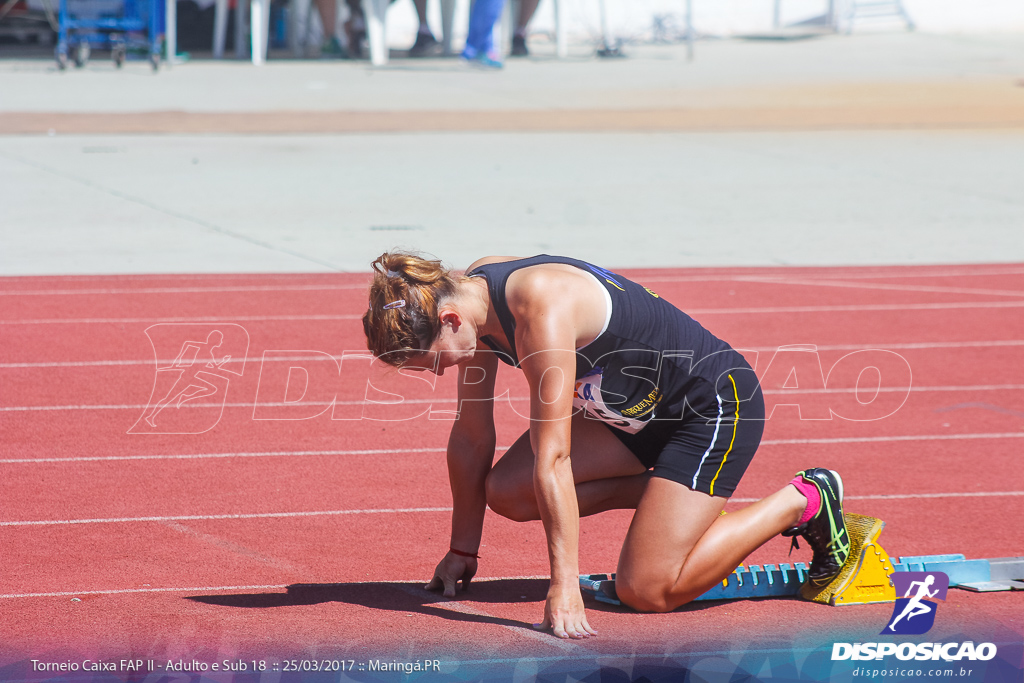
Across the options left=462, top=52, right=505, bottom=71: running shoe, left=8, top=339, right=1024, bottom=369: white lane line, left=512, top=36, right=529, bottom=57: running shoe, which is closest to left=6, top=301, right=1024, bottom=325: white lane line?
left=8, top=339, right=1024, bottom=369: white lane line

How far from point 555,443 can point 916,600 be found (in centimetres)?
129

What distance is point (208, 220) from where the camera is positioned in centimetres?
981

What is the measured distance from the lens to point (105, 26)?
1766 cm

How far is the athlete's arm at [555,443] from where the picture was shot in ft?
9.87

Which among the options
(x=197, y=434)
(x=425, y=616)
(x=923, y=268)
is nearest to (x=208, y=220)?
(x=197, y=434)

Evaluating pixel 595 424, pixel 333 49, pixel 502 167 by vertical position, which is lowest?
pixel 502 167

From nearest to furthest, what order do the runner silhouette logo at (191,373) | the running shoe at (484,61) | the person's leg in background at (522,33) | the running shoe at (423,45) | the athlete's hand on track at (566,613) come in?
the athlete's hand on track at (566,613) < the runner silhouette logo at (191,373) < the running shoe at (484,61) < the running shoe at (423,45) < the person's leg in background at (522,33)

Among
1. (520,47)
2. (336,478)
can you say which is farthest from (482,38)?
(336,478)

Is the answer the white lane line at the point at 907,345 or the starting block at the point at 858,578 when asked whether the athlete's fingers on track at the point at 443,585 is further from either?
the white lane line at the point at 907,345

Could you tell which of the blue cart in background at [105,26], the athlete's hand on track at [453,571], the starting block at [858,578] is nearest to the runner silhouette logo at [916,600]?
the starting block at [858,578]

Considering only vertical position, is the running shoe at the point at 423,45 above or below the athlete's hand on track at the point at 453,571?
above

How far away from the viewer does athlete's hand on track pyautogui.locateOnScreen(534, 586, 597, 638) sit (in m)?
2.99

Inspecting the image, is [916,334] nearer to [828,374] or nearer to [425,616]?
[828,374]

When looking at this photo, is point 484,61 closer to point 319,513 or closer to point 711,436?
point 319,513
